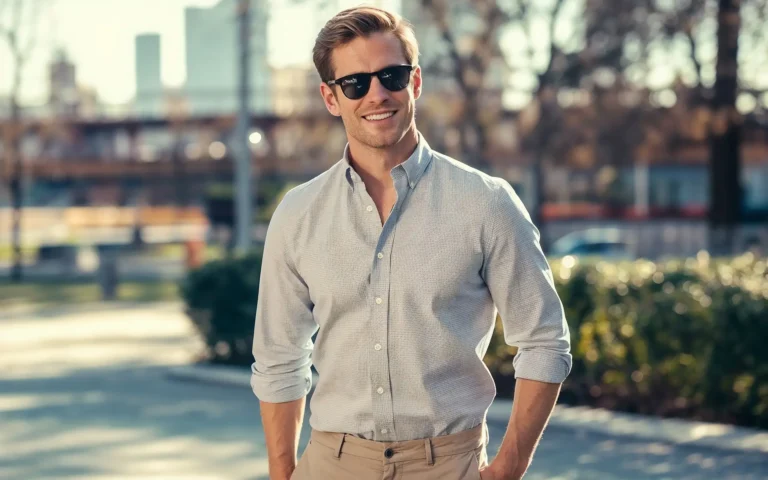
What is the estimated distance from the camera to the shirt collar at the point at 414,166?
3.11m

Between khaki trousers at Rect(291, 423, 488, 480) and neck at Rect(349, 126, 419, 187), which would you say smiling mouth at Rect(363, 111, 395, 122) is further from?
khaki trousers at Rect(291, 423, 488, 480)

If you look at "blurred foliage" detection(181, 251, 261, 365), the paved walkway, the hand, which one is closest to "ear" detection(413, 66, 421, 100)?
the hand

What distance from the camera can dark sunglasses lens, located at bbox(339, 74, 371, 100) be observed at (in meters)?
3.13

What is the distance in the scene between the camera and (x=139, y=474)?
8281 mm

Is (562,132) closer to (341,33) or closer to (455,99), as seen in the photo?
(455,99)

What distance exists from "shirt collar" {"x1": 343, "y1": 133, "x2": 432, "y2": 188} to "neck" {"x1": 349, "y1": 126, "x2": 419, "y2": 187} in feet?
0.08

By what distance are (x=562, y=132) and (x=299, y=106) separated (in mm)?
5621

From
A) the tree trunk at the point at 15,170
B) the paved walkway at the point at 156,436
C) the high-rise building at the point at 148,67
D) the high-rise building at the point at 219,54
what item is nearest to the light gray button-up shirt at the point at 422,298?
the paved walkway at the point at 156,436

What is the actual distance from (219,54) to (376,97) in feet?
118

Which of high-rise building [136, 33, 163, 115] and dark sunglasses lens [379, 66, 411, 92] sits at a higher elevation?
high-rise building [136, 33, 163, 115]

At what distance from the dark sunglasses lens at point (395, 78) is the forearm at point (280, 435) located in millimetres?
839

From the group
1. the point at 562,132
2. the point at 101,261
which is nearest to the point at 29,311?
the point at 101,261

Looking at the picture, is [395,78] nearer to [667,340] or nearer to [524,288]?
[524,288]

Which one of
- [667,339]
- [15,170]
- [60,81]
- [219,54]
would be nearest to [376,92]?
[667,339]
